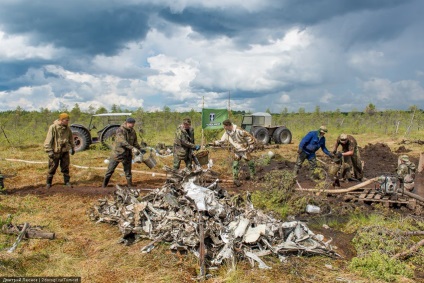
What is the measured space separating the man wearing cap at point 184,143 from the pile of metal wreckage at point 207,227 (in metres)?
2.06

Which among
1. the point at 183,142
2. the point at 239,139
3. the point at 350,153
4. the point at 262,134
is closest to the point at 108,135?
the point at 183,142

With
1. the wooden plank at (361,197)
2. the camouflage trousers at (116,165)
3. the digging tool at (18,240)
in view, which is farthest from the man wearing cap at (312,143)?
the digging tool at (18,240)

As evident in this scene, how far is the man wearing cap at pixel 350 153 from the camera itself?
302 inches

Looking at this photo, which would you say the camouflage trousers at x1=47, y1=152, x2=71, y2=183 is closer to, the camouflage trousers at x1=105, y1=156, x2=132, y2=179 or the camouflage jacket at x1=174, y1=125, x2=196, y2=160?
the camouflage trousers at x1=105, y1=156, x2=132, y2=179

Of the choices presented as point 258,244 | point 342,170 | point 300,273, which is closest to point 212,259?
point 258,244

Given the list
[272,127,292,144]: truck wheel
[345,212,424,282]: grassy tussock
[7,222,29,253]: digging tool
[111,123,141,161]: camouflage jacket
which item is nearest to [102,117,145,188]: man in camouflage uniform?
[111,123,141,161]: camouflage jacket

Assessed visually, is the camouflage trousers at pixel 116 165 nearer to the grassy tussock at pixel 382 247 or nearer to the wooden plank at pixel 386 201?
the grassy tussock at pixel 382 247

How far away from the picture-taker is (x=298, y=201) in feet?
19.6

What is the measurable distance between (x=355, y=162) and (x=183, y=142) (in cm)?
439

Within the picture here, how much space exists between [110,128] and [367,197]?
9.95 m

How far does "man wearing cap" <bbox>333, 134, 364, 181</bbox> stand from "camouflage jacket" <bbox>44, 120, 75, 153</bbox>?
6268mm

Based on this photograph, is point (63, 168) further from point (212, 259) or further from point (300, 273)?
point (300, 273)

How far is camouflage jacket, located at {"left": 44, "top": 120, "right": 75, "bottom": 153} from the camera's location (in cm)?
693

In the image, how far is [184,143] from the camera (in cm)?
737
